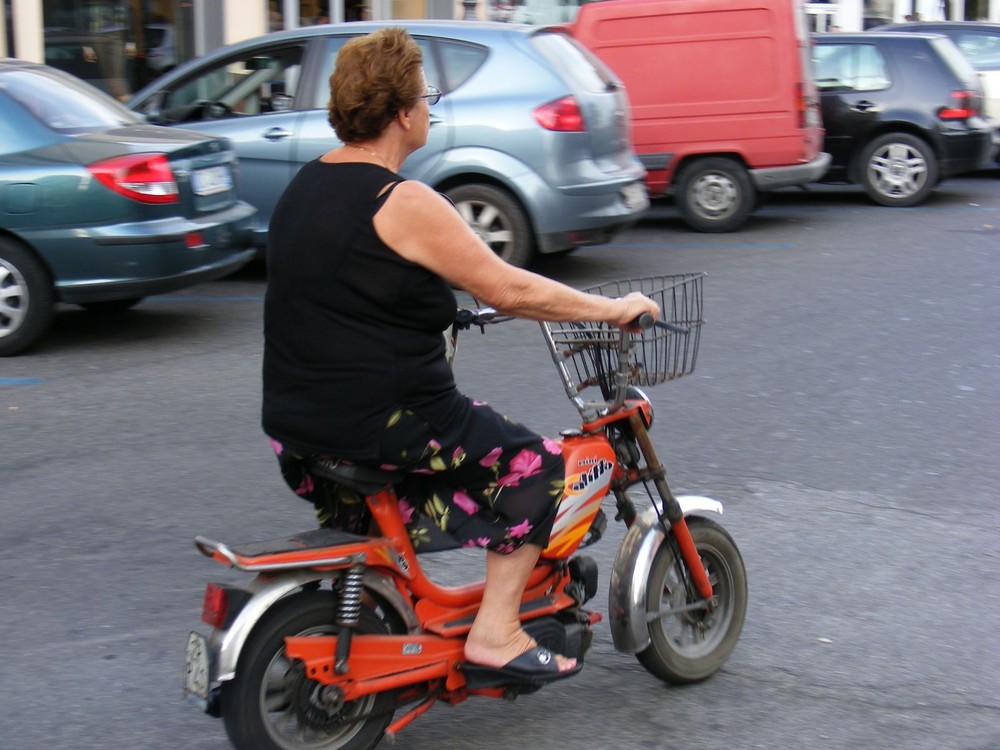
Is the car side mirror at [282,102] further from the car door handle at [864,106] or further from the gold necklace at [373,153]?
the gold necklace at [373,153]

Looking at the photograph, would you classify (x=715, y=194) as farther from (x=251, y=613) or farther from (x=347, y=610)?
(x=251, y=613)

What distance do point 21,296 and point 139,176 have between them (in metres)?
0.94

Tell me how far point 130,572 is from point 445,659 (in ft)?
5.69

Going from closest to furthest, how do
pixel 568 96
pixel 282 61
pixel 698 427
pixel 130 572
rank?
pixel 130 572, pixel 698 427, pixel 568 96, pixel 282 61

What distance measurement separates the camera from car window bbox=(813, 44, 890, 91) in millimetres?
13836

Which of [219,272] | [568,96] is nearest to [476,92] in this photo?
[568,96]

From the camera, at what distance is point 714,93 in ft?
40.2

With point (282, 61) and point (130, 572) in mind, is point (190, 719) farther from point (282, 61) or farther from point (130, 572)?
point (282, 61)

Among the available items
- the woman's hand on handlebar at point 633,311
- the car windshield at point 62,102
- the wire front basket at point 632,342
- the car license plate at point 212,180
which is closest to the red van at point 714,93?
the car license plate at point 212,180

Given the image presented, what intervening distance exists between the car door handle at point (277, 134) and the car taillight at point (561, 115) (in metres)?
1.75

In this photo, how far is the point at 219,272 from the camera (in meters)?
8.36

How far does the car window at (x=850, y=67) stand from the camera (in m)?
13.8

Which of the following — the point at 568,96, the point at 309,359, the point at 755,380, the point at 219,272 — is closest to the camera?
the point at 309,359

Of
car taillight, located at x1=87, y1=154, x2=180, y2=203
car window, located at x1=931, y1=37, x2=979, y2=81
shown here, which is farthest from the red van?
car taillight, located at x1=87, y1=154, x2=180, y2=203
